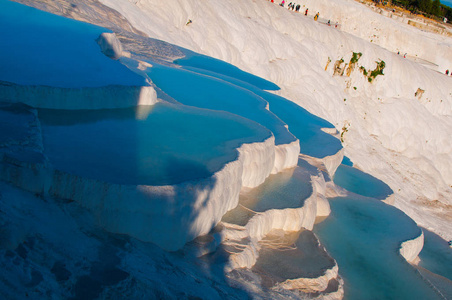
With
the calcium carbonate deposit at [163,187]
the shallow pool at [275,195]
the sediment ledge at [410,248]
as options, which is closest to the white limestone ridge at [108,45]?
the calcium carbonate deposit at [163,187]

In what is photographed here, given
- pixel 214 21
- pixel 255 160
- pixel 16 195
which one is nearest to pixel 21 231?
pixel 16 195

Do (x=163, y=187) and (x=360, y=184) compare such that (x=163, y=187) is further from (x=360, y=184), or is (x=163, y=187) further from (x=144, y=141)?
(x=360, y=184)

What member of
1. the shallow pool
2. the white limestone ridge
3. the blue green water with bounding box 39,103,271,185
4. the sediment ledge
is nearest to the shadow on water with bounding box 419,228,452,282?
the sediment ledge

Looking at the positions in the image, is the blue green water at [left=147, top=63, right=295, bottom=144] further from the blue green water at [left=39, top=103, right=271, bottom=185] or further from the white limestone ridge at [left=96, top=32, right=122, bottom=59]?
the blue green water at [left=39, top=103, right=271, bottom=185]

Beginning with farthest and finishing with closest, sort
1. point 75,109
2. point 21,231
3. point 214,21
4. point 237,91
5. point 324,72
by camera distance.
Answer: point 324,72 < point 214,21 < point 237,91 < point 75,109 < point 21,231

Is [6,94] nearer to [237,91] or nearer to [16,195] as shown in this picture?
[16,195]

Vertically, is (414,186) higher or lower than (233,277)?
lower
